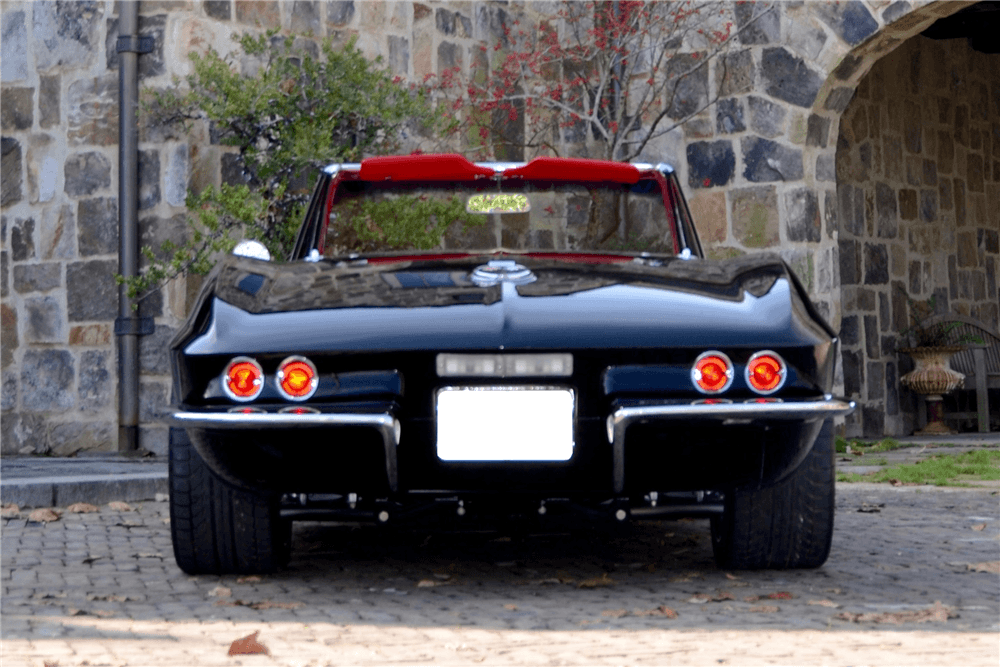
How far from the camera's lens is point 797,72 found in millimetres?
9859

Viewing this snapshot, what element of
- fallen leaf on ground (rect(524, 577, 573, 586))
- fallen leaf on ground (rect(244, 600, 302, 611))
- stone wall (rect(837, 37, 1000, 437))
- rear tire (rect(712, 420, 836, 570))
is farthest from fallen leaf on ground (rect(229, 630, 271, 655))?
stone wall (rect(837, 37, 1000, 437))

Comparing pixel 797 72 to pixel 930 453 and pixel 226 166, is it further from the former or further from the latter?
pixel 226 166

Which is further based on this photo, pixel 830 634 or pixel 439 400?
pixel 439 400

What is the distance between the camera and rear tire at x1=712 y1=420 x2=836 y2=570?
4.00 m

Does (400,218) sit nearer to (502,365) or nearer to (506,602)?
(502,365)

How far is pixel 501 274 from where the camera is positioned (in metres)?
4.01

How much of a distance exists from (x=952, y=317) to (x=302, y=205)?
6560 mm

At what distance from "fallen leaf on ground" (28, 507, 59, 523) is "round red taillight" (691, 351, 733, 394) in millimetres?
3324

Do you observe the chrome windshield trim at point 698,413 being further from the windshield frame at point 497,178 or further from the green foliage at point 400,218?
the green foliage at point 400,218

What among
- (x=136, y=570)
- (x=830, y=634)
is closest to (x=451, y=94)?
(x=136, y=570)

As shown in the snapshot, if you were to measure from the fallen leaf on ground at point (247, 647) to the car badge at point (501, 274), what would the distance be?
48.1 inches

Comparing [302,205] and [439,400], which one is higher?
[302,205]

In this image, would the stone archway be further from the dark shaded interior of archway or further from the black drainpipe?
the black drainpipe

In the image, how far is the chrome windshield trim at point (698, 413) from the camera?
3518 millimetres
